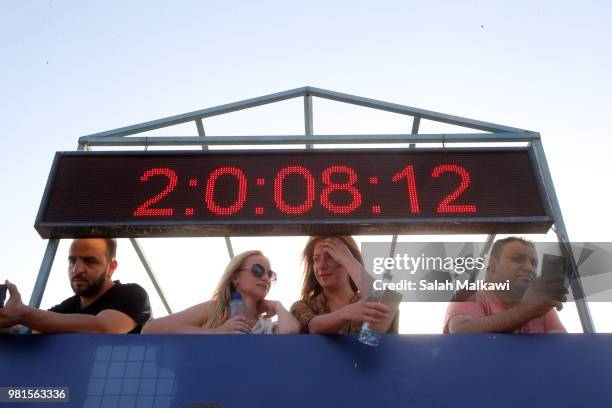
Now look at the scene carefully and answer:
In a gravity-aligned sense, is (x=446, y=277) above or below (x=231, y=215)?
below

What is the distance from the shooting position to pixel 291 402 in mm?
2820

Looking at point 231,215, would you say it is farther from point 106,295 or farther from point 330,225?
point 106,295

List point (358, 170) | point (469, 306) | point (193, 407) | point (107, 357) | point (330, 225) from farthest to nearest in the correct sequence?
point (358, 170)
point (330, 225)
point (469, 306)
point (107, 357)
point (193, 407)

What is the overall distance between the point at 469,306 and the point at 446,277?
37cm

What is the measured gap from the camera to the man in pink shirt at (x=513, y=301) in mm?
2875

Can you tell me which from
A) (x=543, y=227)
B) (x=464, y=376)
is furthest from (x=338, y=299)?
(x=543, y=227)

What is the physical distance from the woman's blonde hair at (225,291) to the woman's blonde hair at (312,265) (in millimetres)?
298

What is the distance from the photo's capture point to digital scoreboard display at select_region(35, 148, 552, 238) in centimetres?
360

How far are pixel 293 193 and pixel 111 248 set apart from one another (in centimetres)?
123

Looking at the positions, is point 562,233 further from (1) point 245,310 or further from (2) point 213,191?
(2) point 213,191

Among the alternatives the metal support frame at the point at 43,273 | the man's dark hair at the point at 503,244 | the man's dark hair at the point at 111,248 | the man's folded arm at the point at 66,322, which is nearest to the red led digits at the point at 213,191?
the man's dark hair at the point at 111,248

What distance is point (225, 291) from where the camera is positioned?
3.62 m

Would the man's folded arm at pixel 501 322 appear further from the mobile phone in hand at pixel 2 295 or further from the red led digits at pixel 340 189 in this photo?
the mobile phone in hand at pixel 2 295

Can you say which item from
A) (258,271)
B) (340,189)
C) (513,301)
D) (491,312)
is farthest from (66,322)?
(513,301)
